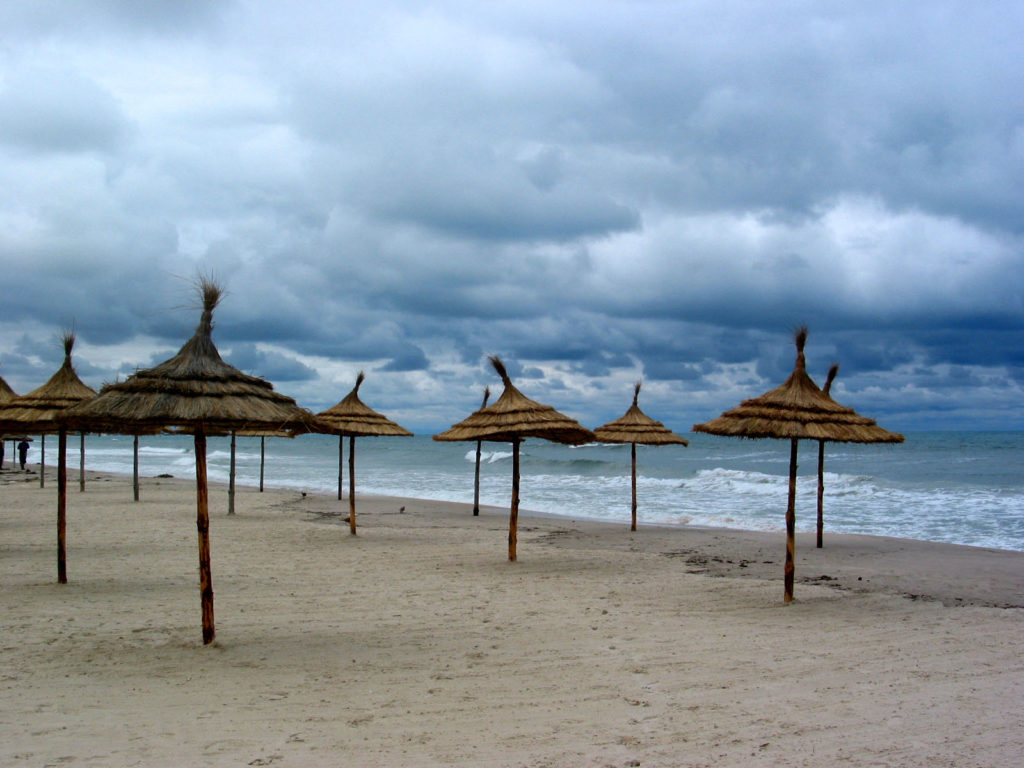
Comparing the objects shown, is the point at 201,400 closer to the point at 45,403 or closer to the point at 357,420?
the point at 45,403

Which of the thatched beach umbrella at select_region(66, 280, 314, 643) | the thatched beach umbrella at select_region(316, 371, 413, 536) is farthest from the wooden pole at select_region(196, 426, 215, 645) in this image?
the thatched beach umbrella at select_region(316, 371, 413, 536)

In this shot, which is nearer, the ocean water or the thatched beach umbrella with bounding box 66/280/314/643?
the thatched beach umbrella with bounding box 66/280/314/643

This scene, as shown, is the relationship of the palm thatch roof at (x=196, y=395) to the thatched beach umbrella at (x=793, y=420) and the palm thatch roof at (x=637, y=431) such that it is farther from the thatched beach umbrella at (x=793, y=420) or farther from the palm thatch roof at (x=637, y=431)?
the palm thatch roof at (x=637, y=431)

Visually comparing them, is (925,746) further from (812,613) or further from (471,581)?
(471,581)

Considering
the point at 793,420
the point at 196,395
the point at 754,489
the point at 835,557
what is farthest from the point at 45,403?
the point at 754,489

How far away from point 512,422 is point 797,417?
359 cm

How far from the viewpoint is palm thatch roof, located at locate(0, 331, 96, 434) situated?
900 centimetres

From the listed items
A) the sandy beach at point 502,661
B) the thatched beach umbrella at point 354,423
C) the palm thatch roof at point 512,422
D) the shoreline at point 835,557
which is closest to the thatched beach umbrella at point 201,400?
the sandy beach at point 502,661

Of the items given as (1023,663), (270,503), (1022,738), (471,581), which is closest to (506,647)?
(471,581)

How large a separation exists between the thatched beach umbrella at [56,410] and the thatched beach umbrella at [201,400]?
2.94 meters

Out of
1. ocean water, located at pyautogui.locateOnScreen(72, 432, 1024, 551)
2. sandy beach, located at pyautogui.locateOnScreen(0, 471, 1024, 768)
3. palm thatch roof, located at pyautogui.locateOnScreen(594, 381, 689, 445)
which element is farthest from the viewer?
ocean water, located at pyautogui.locateOnScreen(72, 432, 1024, 551)

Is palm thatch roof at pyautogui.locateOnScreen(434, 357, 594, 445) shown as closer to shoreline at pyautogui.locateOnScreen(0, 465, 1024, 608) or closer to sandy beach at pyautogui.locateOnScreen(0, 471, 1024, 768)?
sandy beach at pyautogui.locateOnScreen(0, 471, 1024, 768)

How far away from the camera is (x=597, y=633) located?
686cm

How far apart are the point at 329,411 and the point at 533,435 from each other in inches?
165
